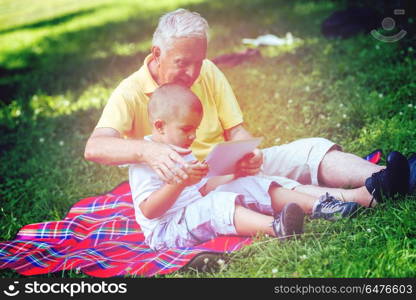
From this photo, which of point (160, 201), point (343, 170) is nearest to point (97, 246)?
point (160, 201)

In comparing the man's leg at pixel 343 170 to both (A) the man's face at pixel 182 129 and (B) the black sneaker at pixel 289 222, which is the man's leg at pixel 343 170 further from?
(A) the man's face at pixel 182 129

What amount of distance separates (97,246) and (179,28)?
95 cm

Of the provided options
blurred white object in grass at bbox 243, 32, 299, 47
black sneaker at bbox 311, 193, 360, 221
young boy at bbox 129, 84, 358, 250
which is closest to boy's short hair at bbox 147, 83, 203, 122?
young boy at bbox 129, 84, 358, 250

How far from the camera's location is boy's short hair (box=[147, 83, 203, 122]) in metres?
2.14

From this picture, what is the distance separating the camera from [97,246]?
7.80 feet

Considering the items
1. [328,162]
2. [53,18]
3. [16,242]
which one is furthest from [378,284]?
[53,18]

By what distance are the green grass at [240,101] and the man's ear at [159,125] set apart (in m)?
0.54

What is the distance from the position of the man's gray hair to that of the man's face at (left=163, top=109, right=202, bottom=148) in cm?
29

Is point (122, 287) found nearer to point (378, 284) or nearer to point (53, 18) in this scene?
point (378, 284)

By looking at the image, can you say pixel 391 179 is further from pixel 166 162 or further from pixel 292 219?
pixel 166 162

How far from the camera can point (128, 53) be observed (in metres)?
3.08

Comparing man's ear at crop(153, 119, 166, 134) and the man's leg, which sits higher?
man's ear at crop(153, 119, 166, 134)

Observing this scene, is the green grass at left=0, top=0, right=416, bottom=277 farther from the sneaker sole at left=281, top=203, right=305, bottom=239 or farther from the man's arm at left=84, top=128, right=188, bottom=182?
the man's arm at left=84, top=128, right=188, bottom=182

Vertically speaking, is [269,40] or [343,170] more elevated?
[269,40]
